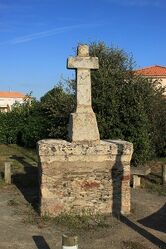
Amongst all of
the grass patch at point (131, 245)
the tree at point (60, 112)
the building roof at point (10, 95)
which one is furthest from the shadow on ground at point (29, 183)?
the building roof at point (10, 95)

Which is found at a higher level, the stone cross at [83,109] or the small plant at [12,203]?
the stone cross at [83,109]

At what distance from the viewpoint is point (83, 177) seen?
10.8 metres

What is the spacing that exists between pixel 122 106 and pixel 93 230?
9.13 metres

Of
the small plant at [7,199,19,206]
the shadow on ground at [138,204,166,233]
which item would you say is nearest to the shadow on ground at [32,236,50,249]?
the shadow on ground at [138,204,166,233]

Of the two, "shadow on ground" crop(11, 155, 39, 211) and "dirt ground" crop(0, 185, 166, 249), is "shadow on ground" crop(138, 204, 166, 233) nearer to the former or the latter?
"dirt ground" crop(0, 185, 166, 249)

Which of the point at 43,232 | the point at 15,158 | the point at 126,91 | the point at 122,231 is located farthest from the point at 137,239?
the point at 15,158

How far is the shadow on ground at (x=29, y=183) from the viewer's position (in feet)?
41.5

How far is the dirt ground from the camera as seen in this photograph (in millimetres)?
8688

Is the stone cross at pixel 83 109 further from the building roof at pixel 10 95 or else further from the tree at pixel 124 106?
the building roof at pixel 10 95

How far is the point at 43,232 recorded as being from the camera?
9516mm

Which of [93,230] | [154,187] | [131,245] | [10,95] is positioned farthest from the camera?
[10,95]

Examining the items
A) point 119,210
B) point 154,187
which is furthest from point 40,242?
point 154,187

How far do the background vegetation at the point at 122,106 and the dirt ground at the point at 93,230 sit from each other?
5.92m

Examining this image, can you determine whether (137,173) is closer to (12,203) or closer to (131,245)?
(12,203)
